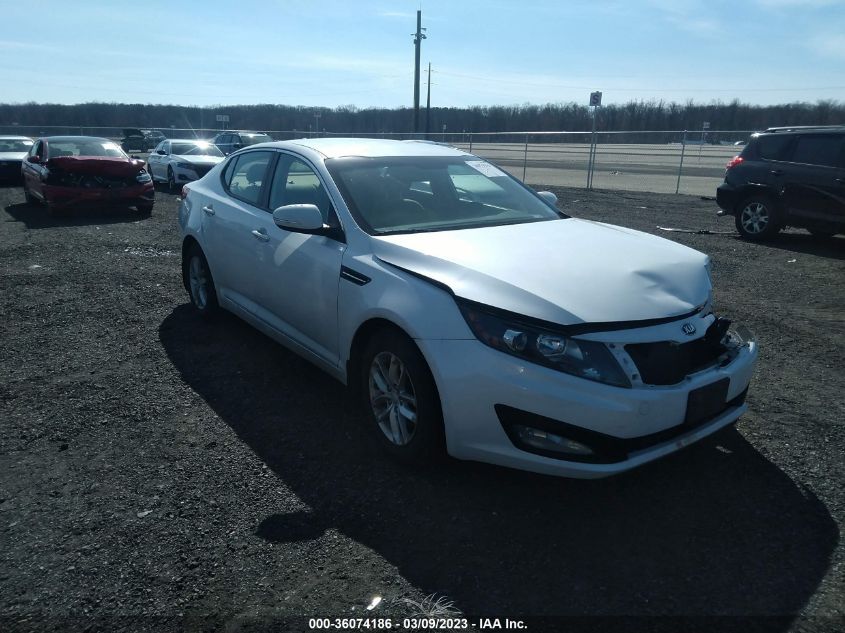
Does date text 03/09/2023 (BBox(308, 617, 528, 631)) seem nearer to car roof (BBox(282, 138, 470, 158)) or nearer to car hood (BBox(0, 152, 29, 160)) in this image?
car roof (BBox(282, 138, 470, 158))

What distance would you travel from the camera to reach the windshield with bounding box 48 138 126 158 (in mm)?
12773

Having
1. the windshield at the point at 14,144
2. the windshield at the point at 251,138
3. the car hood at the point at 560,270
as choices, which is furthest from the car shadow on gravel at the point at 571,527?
the windshield at the point at 251,138

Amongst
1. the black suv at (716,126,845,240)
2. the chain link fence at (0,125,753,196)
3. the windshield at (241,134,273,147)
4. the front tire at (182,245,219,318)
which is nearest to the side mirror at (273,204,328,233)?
the front tire at (182,245,219,318)

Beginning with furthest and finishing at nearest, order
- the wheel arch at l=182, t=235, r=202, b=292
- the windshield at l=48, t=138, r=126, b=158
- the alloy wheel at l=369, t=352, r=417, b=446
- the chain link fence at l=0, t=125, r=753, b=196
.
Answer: the chain link fence at l=0, t=125, r=753, b=196 < the windshield at l=48, t=138, r=126, b=158 < the wheel arch at l=182, t=235, r=202, b=292 < the alloy wheel at l=369, t=352, r=417, b=446

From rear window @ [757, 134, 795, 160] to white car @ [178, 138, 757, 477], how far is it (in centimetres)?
754

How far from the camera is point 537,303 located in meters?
2.85

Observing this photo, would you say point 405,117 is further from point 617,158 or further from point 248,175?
point 248,175

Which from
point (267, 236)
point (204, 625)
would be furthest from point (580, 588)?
point (267, 236)

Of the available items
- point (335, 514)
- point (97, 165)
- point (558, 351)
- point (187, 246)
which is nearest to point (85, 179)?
point (97, 165)

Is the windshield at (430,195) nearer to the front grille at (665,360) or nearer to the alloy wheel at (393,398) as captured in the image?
the alloy wheel at (393,398)

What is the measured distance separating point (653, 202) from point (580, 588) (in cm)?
1583

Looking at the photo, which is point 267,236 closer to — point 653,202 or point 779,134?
point 779,134

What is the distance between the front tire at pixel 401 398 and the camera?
3.10 m

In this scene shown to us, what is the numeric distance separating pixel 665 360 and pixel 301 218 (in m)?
2.10
